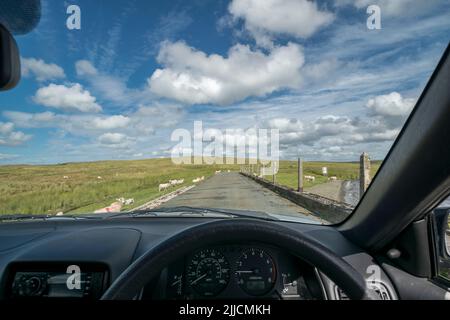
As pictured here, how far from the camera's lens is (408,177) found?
8.27ft

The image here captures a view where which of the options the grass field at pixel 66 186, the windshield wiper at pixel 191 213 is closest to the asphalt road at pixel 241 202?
the windshield wiper at pixel 191 213

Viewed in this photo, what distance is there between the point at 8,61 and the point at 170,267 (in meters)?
1.77

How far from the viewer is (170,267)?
105 inches

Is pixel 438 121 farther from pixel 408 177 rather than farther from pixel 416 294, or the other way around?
pixel 416 294

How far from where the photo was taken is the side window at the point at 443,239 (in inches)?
113

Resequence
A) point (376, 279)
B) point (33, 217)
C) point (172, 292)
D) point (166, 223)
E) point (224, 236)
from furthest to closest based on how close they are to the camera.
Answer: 1. point (33, 217)
2. point (166, 223)
3. point (376, 279)
4. point (172, 292)
5. point (224, 236)

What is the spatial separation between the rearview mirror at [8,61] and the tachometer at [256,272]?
2008 mm

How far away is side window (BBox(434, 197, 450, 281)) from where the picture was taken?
286 cm

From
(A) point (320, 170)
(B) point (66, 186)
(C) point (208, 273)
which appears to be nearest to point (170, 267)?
(C) point (208, 273)

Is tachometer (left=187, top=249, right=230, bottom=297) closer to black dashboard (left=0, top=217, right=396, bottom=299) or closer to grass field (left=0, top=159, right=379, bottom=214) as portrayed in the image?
black dashboard (left=0, top=217, right=396, bottom=299)

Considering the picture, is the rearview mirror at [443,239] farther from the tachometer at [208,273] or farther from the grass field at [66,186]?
the tachometer at [208,273]

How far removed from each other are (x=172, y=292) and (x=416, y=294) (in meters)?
2.03

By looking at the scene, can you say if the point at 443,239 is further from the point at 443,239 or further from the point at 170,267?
the point at 170,267
